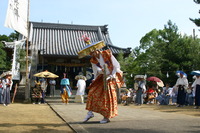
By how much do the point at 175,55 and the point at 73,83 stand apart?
10.6m

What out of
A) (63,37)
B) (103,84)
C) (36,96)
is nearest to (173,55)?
(63,37)

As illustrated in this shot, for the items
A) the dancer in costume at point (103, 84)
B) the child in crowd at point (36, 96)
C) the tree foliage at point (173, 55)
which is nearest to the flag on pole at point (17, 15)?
the child in crowd at point (36, 96)

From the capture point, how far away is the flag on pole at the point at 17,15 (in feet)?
42.8

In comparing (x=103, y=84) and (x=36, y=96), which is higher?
(x=103, y=84)

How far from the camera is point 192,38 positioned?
85.0ft

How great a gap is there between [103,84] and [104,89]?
15 cm

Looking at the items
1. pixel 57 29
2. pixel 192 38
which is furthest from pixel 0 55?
pixel 192 38

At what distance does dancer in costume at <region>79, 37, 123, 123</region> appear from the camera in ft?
18.9

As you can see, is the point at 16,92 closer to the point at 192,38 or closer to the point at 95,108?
the point at 95,108

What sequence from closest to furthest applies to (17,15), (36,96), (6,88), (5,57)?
(6,88)
(17,15)
(36,96)
(5,57)

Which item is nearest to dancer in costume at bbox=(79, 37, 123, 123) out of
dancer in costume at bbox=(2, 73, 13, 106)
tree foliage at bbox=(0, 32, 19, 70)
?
dancer in costume at bbox=(2, 73, 13, 106)

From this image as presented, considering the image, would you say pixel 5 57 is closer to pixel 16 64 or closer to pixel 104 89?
pixel 16 64

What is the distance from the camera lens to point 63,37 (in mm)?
25125

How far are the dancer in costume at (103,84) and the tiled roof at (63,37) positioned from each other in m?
14.9
